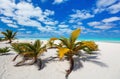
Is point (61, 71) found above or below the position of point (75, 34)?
below

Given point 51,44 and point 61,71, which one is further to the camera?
point 51,44

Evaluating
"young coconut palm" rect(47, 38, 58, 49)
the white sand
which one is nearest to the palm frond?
"young coconut palm" rect(47, 38, 58, 49)

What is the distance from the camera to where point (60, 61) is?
237 inches

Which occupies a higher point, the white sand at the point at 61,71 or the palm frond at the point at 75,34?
the palm frond at the point at 75,34

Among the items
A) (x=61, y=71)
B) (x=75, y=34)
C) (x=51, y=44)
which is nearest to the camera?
(x=61, y=71)

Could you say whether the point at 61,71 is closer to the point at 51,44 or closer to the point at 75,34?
the point at 75,34

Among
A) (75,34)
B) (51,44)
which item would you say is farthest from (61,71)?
(51,44)

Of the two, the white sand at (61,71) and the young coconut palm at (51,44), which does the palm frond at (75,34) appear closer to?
the young coconut palm at (51,44)

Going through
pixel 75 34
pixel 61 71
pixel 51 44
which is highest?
pixel 75 34

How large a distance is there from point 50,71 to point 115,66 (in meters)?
2.55

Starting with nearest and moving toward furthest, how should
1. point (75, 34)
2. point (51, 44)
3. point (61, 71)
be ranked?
point (61, 71)
point (75, 34)
point (51, 44)

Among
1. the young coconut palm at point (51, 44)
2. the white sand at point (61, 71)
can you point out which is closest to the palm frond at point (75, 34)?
the young coconut palm at point (51, 44)

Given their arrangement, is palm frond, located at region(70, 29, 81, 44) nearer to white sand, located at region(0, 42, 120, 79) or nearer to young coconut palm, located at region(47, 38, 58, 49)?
young coconut palm, located at region(47, 38, 58, 49)

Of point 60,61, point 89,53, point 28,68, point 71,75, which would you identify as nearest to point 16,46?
point 28,68
